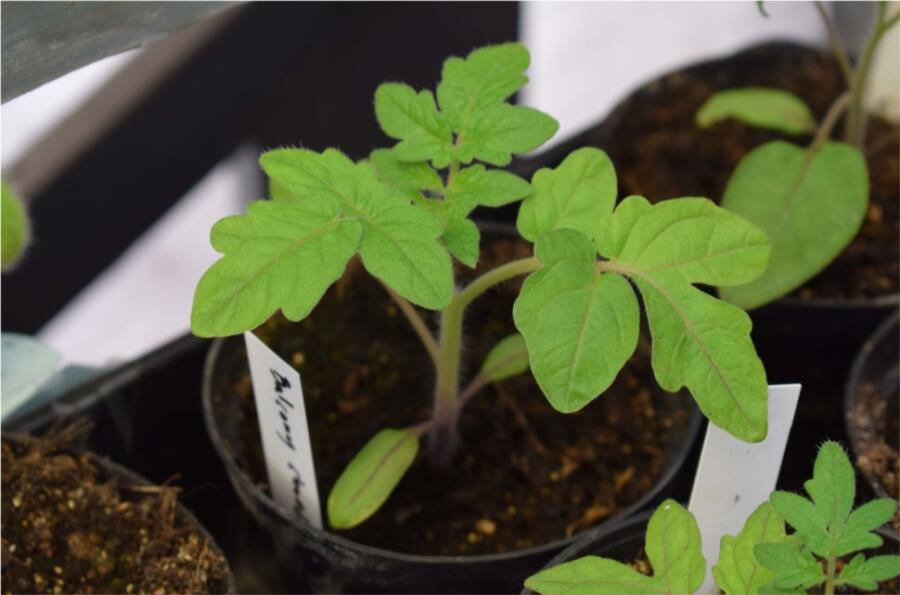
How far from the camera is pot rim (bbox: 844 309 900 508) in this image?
78 cm

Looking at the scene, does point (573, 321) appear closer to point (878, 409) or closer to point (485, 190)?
point (485, 190)

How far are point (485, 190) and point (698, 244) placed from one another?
136mm

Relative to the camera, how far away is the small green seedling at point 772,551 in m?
0.55

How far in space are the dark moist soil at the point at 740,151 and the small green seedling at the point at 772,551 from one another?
0.49 m

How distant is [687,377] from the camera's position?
599 millimetres

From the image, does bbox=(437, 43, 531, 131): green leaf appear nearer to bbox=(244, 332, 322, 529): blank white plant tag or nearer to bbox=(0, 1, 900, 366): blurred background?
bbox=(244, 332, 322, 529): blank white plant tag

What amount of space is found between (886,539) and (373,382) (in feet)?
1.48

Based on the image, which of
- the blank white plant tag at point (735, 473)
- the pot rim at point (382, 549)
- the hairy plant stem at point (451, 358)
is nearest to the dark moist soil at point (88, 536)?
the pot rim at point (382, 549)

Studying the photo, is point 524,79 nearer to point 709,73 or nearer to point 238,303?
point 238,303

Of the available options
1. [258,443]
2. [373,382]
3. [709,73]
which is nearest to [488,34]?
[709,73]

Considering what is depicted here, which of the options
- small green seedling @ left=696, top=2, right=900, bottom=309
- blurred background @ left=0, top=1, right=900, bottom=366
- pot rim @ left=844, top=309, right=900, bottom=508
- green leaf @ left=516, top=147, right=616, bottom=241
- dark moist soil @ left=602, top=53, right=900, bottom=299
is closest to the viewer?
green leaf @ left=516, top=147, right=616, bottom=241

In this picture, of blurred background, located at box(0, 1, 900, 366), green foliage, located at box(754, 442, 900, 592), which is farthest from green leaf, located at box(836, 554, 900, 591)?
blurred background, located at box(0, 1, 900, 366)

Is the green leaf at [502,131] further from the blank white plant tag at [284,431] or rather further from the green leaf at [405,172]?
the blank white plant tag at [284,431]

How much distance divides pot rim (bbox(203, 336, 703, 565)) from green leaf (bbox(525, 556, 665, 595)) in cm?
12
